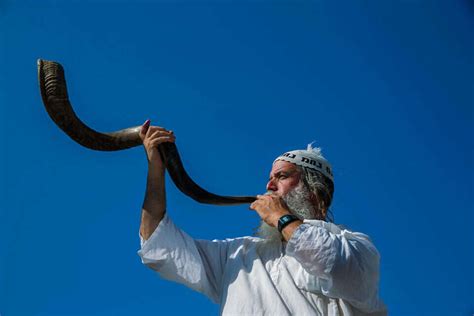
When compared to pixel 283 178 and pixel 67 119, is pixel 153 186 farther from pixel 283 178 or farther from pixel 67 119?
pixel 283 178

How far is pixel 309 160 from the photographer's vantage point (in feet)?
14.3

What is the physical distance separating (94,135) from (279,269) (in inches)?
61.2

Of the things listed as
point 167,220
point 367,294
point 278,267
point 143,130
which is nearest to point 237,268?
point 278,267

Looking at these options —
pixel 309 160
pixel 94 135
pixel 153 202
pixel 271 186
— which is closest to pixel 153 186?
pixel 153 202

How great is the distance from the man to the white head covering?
4 centimetres

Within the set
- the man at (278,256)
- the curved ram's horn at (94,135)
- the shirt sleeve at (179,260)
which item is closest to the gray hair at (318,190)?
the man at (278,256)

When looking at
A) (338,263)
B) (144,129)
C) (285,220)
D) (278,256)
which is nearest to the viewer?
(338,263)

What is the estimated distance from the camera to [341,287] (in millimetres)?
3234

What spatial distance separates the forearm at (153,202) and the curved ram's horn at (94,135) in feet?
0.55

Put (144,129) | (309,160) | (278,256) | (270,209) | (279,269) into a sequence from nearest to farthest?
1. (270,209)
2. (279,269)
3. (278,256)
4. (144,129)
5. (309,160)

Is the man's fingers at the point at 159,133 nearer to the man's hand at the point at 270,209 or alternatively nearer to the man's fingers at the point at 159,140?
the man's fingers at the point at 159,140

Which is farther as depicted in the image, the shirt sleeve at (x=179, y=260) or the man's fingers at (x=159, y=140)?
the man's fingers at (x=159, y=140)

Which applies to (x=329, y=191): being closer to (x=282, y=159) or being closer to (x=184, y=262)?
(x=282, y=159)

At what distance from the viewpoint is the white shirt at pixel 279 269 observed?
3.22 meters
